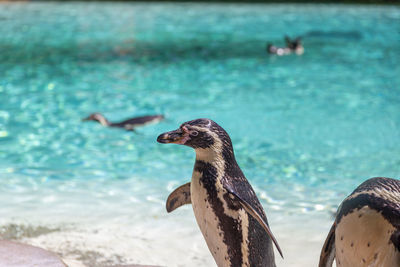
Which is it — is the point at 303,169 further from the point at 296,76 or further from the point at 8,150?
the point at 296,76

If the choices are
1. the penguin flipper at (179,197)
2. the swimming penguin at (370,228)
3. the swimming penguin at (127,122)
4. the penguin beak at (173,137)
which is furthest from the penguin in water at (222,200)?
the swimming penguin at (127,122)

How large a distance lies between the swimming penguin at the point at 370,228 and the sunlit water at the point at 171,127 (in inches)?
51.9

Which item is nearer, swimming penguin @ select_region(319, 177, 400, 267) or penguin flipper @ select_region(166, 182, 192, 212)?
swimming penguin @ select_region(319, 177, 400, 267)

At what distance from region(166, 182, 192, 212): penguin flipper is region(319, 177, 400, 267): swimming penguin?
0.75 meters

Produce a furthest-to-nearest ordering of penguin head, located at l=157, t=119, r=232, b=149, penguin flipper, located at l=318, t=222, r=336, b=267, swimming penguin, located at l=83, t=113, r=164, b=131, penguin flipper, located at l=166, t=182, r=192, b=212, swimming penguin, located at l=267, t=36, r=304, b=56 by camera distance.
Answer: swimming penguin, located at l=267, t=36, r=304, b=56 → swimming penguin, located at l=83, t=113, r=164, b=131 → penguin flipper, located at l=166, t=182, r=192, b=212 → penguin head, located at l=157, t=119, r=232, b=149 → penguin flipper, located at l=318, t=222, r=336, b=267

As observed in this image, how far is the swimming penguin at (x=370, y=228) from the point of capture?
1729 millimetres

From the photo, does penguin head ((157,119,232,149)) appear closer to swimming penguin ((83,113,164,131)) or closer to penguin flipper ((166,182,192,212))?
penguin flipper ((166,182,192,212))

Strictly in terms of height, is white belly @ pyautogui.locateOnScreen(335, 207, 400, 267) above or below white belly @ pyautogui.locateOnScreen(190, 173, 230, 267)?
above

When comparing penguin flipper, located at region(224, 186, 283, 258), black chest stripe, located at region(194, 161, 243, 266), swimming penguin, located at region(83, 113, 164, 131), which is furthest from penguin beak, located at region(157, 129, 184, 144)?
swimming penguin, located at region(83, 113, 164, 131)

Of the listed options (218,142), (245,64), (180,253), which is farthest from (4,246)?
(245,64)

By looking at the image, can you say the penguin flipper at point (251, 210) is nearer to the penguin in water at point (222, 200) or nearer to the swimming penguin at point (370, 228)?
the penguin in water at point (222, 200)

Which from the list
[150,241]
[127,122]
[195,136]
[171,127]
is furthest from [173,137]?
[171,127]

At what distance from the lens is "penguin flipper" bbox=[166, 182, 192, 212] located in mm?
2398

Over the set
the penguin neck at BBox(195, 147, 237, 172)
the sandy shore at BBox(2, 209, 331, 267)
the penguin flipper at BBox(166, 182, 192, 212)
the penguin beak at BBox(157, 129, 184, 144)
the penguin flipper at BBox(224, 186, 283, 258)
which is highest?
the penguin beak at BBox(157, 129, 184, 144)
